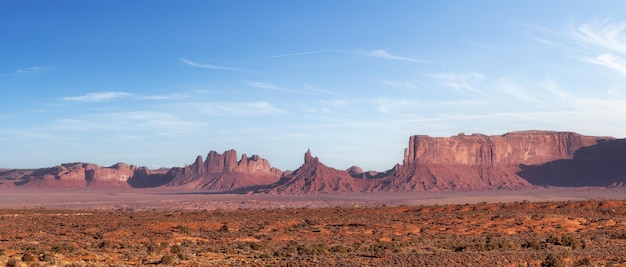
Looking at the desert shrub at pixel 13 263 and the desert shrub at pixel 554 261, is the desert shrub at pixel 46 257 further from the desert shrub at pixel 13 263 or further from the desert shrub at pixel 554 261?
the desert shrub at pixel 554 261

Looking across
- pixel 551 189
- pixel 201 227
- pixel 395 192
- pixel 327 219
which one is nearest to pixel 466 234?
pixel 327 219

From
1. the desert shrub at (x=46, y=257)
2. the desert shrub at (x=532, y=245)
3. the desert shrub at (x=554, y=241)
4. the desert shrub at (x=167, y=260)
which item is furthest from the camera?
the desert shrub at (x=554, y=241)

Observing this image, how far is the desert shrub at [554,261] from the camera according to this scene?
75.7 ft

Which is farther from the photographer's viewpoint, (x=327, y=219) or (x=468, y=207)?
(x=468, y=207)

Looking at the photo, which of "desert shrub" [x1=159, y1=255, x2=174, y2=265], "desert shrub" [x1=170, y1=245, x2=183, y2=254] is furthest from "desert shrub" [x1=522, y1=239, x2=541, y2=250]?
"desert shrub" [x1=159, y1=255, x2=174, y2=265]

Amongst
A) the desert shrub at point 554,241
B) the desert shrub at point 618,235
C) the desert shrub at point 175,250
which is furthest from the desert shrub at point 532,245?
the desert shrub at point 175,250

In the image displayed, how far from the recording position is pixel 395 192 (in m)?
178

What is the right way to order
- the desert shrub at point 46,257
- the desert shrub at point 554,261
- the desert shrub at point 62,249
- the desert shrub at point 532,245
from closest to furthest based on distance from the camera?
the desert shrub at point 554,261 → the desert shrub at point 46,257 → the desert shrub at point 62,249 → the desert shrub at point 532,245

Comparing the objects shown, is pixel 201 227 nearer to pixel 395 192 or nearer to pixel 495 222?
pixel 495 222

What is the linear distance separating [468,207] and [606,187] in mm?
136181

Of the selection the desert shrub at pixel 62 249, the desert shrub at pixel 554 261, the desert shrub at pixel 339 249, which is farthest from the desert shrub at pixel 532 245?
the desert shrub at pixel 62 249

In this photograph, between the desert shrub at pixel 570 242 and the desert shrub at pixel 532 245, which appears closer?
the desert shrub at pixel 532 245

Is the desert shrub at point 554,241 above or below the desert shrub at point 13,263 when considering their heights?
below

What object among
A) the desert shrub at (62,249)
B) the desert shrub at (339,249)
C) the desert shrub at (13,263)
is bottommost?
the desert shrub at (339,249)
